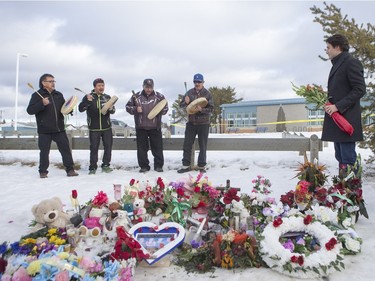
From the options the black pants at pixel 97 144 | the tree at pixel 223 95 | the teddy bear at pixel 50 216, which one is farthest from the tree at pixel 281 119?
the teddy bear at pixel 50 216

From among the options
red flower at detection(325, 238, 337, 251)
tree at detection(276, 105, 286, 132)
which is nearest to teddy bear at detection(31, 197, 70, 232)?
red flower at detection(325, 238, 337, 251)

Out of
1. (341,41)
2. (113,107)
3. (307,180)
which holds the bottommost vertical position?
(307,180)

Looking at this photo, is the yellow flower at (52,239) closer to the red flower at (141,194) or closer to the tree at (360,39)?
the red flower at (141,194)

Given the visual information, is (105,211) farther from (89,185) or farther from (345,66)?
(345,66)

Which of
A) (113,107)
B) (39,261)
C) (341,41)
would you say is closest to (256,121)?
(113,107)

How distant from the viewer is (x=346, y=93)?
3.79 metres

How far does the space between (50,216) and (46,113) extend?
12.1 feet

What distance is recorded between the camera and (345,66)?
373cm

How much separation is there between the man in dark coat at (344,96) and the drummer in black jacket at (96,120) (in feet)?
14.1

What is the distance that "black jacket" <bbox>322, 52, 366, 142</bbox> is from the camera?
143 inches

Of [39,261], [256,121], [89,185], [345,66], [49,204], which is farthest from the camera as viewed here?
[256,121]

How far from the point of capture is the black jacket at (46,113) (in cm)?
622

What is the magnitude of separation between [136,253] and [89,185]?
338 cm

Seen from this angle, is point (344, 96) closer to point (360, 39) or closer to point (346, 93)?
point (346, 93)
